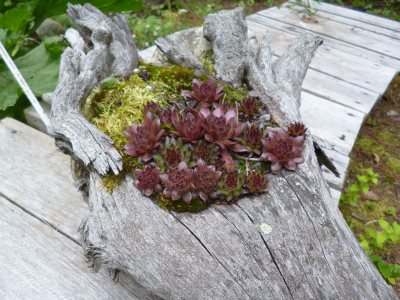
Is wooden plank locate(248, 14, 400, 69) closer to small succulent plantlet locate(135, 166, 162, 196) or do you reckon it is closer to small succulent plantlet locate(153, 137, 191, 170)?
small succulent plantlet locate(153, 137, 191, 170)

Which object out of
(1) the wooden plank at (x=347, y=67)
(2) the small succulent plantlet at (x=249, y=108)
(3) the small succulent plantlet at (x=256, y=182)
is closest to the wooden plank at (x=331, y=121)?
(1) the wooden plank at (x=347, y=67)

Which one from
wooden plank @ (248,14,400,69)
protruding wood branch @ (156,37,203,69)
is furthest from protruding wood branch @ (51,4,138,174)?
wooden plank @ (248,14,400,69)

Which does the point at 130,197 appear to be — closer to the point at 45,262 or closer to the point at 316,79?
the point at 45,262

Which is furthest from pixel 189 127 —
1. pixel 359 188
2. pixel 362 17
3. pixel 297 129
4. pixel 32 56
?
pixel 362 17

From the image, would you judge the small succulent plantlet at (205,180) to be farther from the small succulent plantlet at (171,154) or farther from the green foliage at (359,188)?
the green foliage at (359,188)

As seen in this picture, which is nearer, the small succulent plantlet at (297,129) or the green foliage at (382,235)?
the small succulent plantlet at (297,129)

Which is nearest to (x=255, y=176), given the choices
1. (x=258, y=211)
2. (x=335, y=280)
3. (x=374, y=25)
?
(x=258, y=211)
